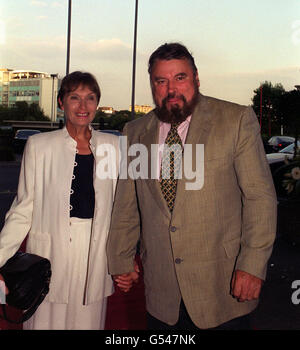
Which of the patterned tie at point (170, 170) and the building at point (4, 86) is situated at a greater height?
the building at point (4, 86)

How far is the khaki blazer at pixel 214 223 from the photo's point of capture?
7.55 feet

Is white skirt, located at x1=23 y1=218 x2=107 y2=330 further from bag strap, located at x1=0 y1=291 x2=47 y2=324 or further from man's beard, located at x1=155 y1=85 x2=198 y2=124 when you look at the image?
man's beard, located at x1=155 y1=85 x2=198 y2=124

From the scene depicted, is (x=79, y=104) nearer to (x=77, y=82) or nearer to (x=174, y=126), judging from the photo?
(x=77, y=82)

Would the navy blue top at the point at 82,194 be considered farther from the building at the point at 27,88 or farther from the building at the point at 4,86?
the building at the point at 4,86

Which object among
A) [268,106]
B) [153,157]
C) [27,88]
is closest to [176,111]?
[153,157]

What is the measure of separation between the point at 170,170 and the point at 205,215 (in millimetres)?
277

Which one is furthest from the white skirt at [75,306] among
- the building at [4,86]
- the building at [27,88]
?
the building at [4,86]

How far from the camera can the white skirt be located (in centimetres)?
277

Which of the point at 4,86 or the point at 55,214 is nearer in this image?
the point at 55,214

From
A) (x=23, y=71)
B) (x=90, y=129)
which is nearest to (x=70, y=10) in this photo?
(x=90, y=129)

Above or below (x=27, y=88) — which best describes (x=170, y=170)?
below

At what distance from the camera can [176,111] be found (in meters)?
2.43

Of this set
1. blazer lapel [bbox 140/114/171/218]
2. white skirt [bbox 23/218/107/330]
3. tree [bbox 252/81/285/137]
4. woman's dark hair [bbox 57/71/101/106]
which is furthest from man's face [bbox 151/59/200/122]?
tree [bbox 252/81/285/137]

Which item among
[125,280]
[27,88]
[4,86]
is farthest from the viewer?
[4,86]
